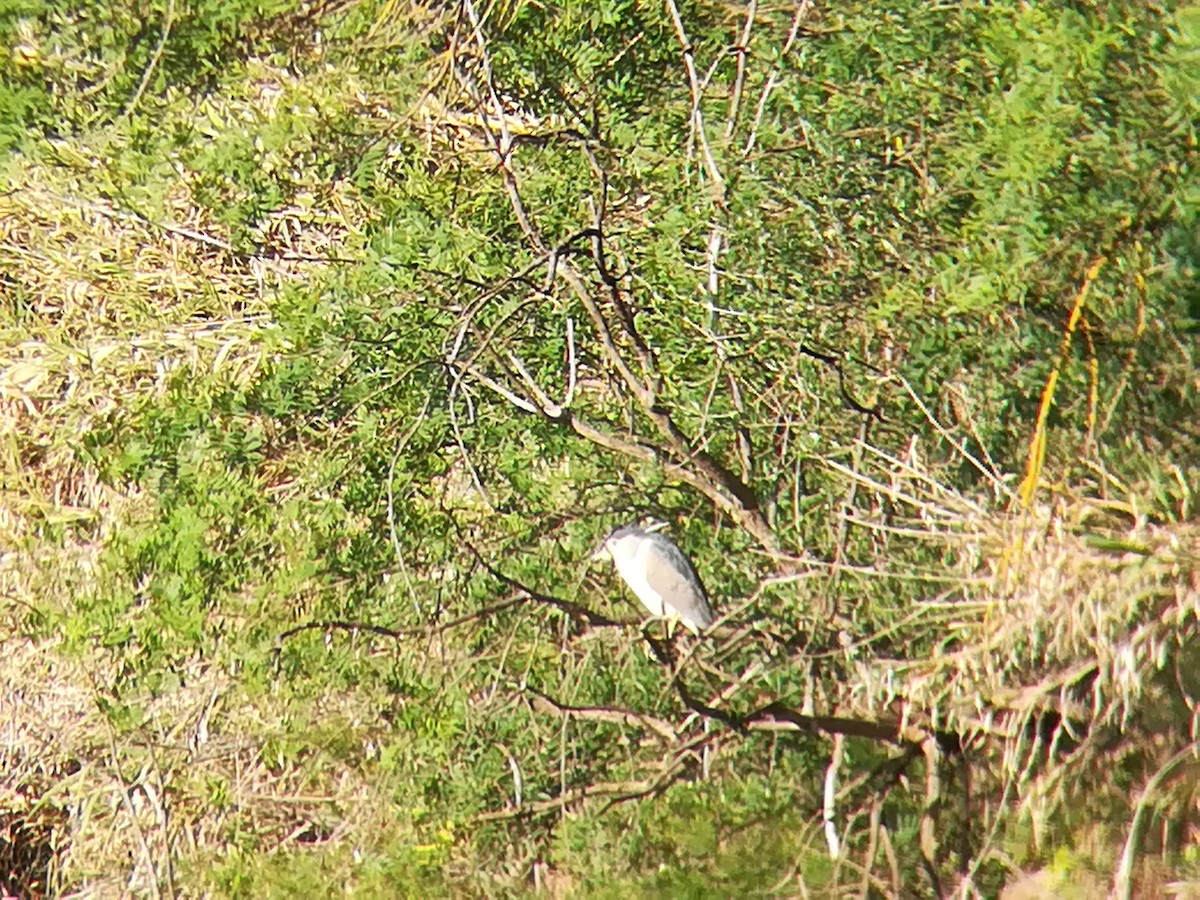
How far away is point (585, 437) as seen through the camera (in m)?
3.58

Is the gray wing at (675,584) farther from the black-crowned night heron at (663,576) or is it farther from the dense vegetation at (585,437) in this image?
the dense vegetation at (585,437)

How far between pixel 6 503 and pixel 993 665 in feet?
9.67

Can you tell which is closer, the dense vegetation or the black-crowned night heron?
the dense vegetation

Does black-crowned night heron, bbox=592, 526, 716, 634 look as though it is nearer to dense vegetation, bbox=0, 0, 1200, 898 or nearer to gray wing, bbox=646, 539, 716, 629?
gray wing, bbox=646, 539, 716, 629

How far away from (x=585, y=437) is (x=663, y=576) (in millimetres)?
501

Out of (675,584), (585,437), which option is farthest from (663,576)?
(585,437)

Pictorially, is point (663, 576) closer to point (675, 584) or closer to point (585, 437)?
point (675, 584)

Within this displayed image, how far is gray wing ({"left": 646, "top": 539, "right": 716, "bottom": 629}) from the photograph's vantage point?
329cm

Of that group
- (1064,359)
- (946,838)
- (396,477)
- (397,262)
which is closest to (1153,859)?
(946,838)

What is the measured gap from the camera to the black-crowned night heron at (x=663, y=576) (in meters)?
3.29

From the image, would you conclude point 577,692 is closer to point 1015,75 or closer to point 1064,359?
point 1064,359

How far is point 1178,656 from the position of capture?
2.76 m

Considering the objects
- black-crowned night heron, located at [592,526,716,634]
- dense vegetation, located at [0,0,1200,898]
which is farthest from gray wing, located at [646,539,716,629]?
dense vegetation, located at [0,0,1200,898]

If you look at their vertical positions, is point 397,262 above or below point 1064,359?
below
